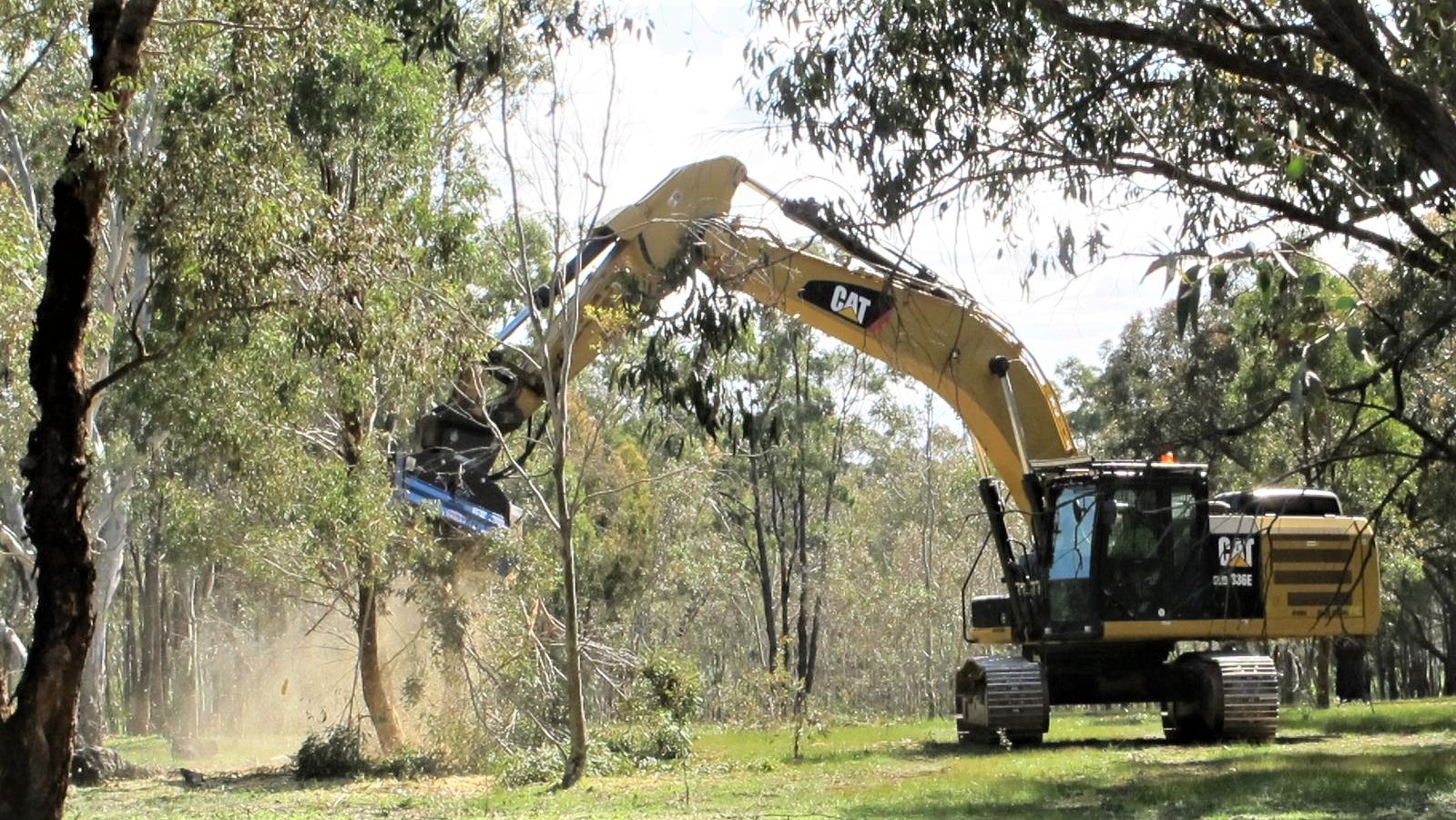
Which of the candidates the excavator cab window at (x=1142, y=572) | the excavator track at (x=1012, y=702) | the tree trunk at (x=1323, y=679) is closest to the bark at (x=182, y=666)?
the tree trunk at (x=1323, y=679)

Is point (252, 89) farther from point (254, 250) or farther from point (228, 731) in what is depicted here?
point (228, 731)

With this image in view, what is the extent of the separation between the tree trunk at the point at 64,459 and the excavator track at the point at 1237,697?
11.4 m

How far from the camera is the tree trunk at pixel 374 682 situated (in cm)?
1994

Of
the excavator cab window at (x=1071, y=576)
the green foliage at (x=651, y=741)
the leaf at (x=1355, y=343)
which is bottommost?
the green foliage at (x=651, y=741)

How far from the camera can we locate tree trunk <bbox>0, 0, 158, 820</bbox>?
390 inches

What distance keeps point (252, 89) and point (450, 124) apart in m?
8.76

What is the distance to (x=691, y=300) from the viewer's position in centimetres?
980

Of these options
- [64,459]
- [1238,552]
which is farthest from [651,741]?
[64,459]

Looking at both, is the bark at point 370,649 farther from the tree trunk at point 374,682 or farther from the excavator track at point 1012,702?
the excavator track at point 1012,702

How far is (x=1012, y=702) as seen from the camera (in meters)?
17.0

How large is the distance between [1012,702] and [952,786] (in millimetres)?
3830

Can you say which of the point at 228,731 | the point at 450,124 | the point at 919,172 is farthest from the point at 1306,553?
the point at 228,731

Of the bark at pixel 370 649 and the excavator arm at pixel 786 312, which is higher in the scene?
the excavator arm at pixel 786 312

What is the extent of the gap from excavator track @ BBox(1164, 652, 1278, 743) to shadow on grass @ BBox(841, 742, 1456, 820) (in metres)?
2.22
